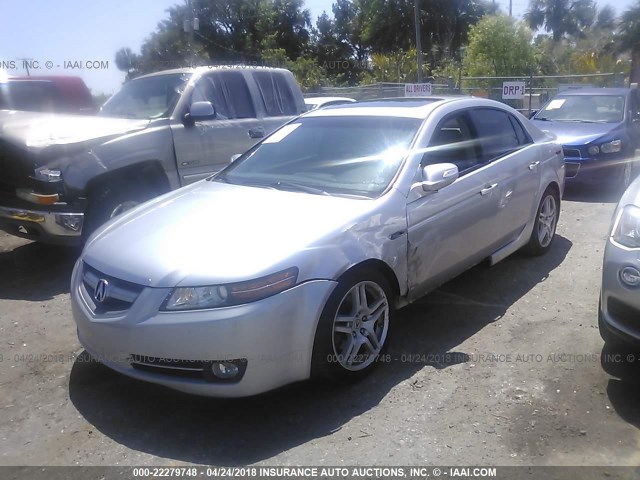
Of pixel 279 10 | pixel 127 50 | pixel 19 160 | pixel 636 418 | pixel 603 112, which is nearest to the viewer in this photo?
pixel 636 418

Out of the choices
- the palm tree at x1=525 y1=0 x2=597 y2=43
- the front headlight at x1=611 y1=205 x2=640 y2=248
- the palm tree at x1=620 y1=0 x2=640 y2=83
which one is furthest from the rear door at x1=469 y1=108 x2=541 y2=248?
the palm tree at x1=525 y1=0 x2=597 y2=43

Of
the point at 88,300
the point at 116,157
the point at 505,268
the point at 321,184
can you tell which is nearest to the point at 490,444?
the point at 321,184

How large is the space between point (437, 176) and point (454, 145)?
73 cm

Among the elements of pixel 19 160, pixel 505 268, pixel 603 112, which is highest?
pixel 19 160

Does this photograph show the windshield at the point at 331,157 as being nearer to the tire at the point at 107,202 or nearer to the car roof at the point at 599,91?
the tire at the point at 107,202

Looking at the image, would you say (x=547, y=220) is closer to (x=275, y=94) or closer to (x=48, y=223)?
(x=275, y=94)

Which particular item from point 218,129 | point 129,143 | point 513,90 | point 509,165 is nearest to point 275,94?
point 218,129

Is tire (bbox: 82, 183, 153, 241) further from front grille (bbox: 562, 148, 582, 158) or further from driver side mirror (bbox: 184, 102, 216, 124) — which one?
front grille (bbox: 562, 148, 582, 158)

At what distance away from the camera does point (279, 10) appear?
1847 inches

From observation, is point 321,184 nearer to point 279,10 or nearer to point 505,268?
point 505,268

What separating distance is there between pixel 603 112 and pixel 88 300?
875 cm

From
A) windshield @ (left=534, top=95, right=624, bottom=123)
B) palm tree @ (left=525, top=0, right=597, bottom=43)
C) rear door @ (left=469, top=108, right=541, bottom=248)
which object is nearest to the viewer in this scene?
rear door @ (left=469, top=108, right=541, bottom=248)

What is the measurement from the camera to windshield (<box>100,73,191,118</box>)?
6.66 metres

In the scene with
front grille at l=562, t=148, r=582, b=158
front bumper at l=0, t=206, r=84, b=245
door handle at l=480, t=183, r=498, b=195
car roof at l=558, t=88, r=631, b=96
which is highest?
door handle at l=480, t=183, r=498, b=195
